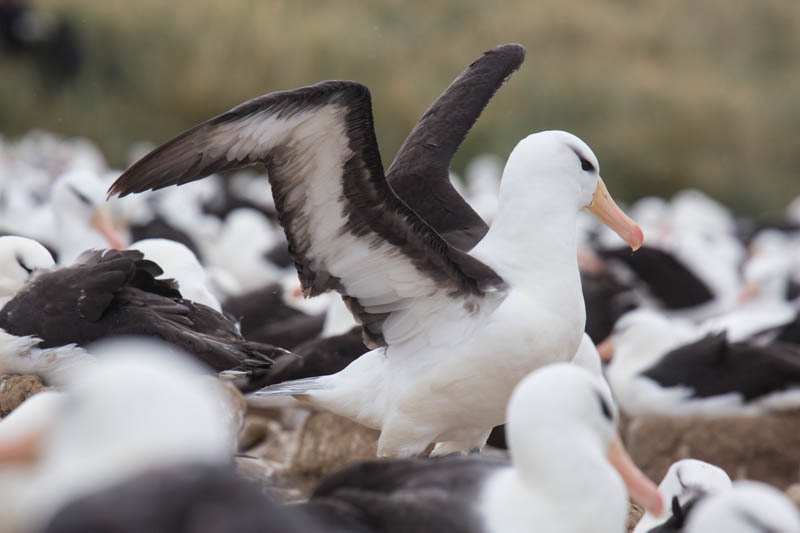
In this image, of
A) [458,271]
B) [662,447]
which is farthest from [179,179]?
[662,447]

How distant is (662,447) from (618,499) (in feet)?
18.6

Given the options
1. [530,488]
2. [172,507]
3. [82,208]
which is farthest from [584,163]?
[82,208]

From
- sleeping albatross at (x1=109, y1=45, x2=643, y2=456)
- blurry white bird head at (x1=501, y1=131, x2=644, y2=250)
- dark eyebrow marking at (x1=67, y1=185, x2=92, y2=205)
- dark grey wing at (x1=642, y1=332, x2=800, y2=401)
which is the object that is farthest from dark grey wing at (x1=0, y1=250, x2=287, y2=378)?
dark grey wing at (x1=642, y1=332, x2=800, y2=401)

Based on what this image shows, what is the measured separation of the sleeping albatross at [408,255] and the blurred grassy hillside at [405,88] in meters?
18.4

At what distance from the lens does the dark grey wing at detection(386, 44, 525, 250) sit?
626cm

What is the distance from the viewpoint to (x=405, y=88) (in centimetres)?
2545

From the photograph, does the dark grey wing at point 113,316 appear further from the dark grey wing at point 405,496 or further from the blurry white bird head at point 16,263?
the dark grey wing at point 405,496

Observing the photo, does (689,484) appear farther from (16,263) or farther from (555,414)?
(16,263)

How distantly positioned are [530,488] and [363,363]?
2.29 meters

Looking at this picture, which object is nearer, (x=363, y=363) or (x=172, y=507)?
(x=172, y=507)

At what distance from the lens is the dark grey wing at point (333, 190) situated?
16.3 ft

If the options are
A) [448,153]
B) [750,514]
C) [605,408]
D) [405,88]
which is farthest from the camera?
[405,88]

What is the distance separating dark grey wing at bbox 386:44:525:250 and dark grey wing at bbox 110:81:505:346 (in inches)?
30.1

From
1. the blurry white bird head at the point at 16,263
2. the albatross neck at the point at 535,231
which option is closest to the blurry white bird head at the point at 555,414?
the albatross neck at the point at 535,231
